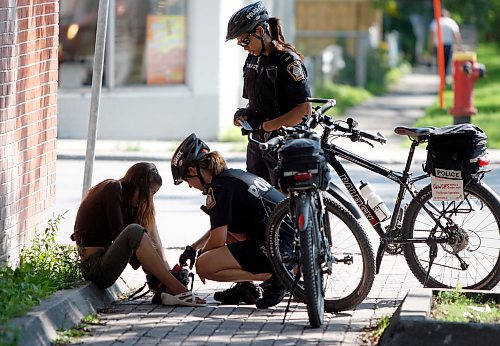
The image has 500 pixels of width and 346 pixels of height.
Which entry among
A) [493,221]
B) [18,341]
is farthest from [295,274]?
[18,341]

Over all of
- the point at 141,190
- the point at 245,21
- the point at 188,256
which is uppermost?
the point at 245,21

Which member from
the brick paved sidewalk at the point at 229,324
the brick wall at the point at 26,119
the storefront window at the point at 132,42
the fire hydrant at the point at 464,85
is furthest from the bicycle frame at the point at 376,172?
the storefront window at the point at 132,42

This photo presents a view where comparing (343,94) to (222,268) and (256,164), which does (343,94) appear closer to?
(256,164)

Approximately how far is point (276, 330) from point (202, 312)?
691 mm

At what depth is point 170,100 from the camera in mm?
18203

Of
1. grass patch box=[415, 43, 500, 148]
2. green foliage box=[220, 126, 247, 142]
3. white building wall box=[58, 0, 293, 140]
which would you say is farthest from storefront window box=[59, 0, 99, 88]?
grass patch box=[415, 43, 500, 148]

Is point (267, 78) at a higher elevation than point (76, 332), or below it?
higher

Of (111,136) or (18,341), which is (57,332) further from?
(111,136)

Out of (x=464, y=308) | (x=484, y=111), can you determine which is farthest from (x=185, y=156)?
(x=484, y=111)

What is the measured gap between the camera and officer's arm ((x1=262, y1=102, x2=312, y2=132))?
8375mm

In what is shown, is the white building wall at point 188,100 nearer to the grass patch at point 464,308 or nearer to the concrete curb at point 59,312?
the concrete curb at point 59,312

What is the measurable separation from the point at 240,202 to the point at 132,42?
1091 cm

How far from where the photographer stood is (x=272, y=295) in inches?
303

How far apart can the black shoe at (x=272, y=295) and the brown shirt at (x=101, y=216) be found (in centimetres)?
95
